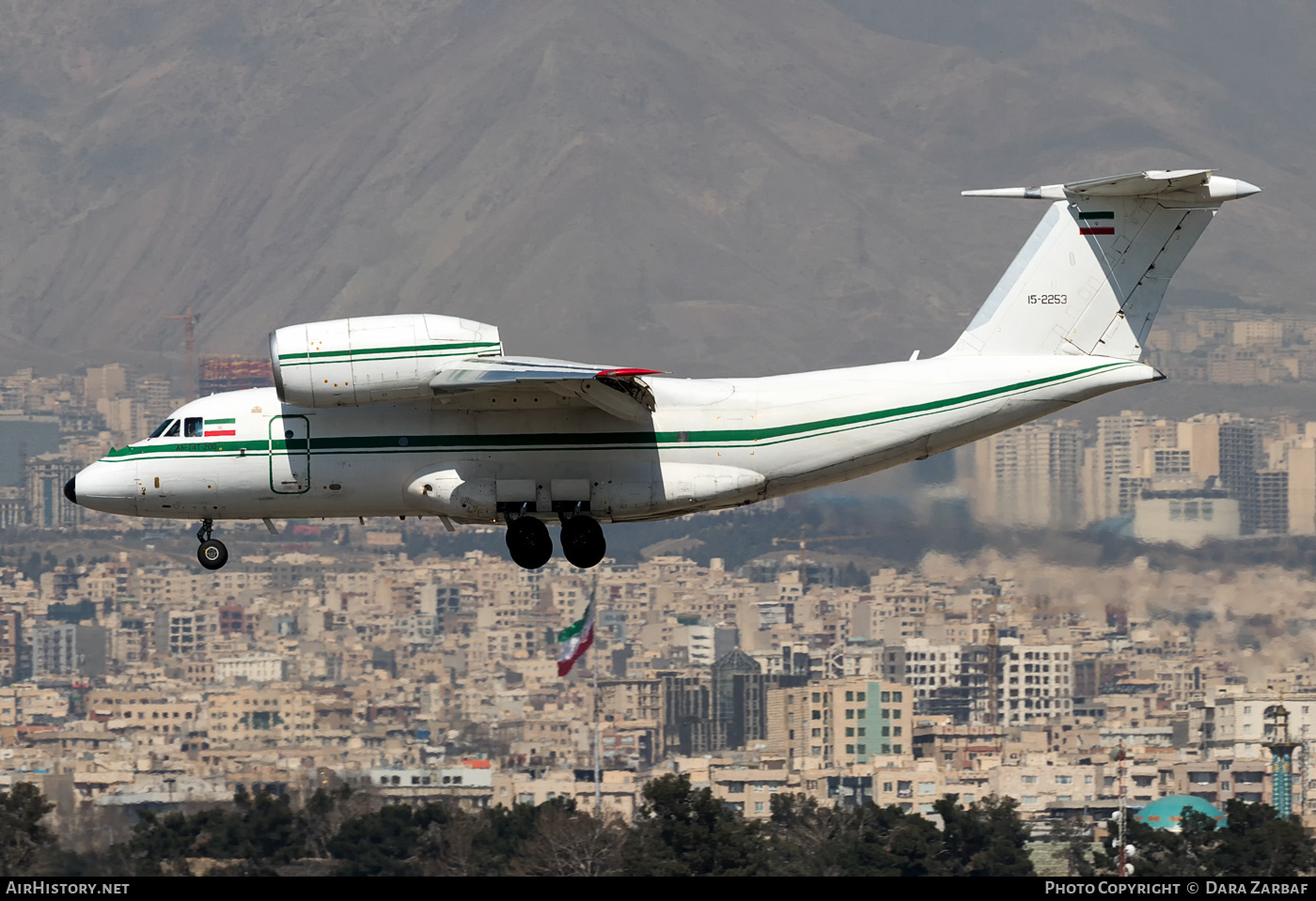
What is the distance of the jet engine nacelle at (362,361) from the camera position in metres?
25.8

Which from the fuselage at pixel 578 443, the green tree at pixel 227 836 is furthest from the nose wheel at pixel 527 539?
the green tree at pixel 227 836

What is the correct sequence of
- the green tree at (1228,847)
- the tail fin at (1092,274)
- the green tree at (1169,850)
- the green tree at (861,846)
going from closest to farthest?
the tail fin at (1092,274)
the green tree at (1228,847)
the green tree at (861,846)
the green tree at (1169,850)

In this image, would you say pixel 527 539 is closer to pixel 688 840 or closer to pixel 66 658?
pixel 688 840

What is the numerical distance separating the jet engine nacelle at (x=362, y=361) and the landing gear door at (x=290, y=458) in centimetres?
100

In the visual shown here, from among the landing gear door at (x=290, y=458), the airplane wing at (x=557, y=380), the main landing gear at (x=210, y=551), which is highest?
the airplane wing at (x=557, y=380)

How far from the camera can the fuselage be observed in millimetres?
26672

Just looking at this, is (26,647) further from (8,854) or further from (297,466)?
(297,466)

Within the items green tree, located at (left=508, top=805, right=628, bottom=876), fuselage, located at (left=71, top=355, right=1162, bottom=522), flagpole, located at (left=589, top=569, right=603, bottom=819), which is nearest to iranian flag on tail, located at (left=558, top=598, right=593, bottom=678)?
flagpole, located at (left=589, top=569, right=603, bottom=819)

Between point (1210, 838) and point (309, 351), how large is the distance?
45.1 m

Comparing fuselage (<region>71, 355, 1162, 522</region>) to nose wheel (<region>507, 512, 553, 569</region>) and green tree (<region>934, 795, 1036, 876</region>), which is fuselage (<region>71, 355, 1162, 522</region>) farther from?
green tree (<region>934, 795, 1036, 876</region>)

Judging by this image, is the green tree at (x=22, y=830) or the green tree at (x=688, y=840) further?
the green tree at (x=688, y=840)

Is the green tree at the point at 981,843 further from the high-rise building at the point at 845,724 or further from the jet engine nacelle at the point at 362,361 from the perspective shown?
the high-rise building at the point at 845,724

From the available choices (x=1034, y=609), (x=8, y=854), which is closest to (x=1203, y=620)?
(x=1034, y=609)

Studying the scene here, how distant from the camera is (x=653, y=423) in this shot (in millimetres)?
26688
